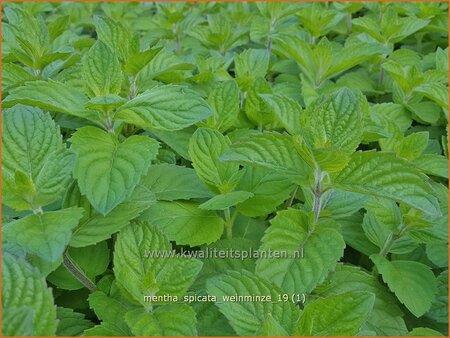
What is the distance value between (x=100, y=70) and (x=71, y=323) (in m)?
0.64

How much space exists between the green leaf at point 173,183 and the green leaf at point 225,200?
10 cm

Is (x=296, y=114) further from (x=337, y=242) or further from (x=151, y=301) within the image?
(x=151, y=301)

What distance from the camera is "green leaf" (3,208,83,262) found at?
1021 millimetres

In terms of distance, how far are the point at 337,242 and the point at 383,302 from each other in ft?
0.89

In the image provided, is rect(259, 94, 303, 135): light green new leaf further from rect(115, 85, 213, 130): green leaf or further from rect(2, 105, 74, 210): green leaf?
rect(2, 105, 74, 210): green leaf

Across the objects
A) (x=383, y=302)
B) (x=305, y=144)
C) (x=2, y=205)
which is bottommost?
(x=383, y=302)

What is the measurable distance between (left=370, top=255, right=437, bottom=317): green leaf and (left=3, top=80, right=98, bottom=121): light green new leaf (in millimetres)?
864

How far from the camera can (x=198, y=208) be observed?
4.58 feet

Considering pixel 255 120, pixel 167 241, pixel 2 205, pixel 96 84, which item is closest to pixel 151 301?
pixel 167 241

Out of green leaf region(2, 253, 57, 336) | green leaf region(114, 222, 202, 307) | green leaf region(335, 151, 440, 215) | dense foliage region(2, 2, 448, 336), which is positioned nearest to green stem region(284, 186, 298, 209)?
dense foliage region(2, 2, 448, 336)

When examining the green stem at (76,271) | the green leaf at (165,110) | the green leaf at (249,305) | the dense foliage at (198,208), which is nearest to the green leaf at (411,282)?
the dense foliage at (198,208)

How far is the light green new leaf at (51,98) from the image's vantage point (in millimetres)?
1292

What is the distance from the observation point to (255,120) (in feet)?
5.70

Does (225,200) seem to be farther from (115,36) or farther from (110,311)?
(115,36)
